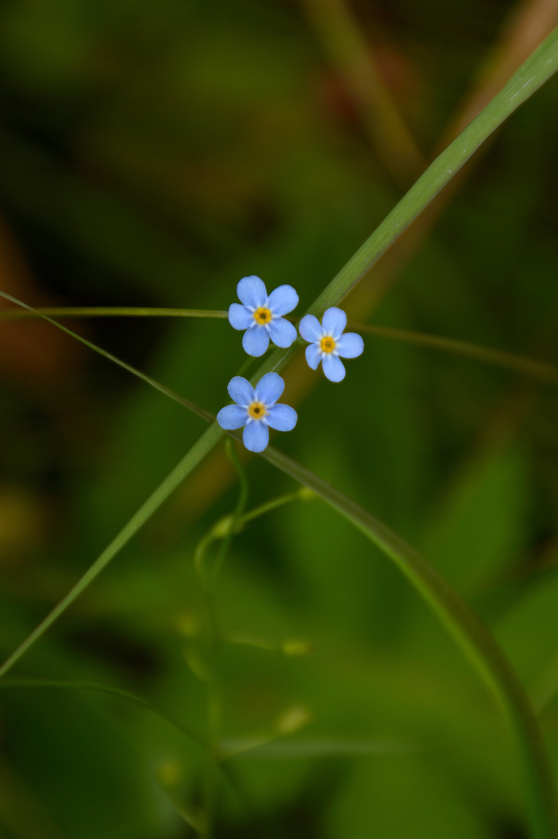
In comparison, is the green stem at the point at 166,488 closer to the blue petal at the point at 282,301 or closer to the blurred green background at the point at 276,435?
the blue petal at the point at 282,301

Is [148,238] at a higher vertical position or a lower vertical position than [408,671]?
higher

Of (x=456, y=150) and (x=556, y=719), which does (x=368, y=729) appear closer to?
(x=556, y=719)

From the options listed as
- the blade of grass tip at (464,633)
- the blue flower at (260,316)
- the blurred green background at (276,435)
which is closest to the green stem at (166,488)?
the blade of grass tip at (464,633)

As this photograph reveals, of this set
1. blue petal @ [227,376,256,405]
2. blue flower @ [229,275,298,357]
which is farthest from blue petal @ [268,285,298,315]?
blue petal @ [227,376,256,405]

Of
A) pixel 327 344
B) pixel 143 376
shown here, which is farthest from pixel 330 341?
pixel 143 376

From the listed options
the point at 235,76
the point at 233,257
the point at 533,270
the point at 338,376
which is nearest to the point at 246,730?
the point at 338,376

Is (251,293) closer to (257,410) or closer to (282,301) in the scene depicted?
(282,301)

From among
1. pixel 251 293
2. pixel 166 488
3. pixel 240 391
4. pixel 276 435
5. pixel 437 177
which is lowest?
pixel 166 488
